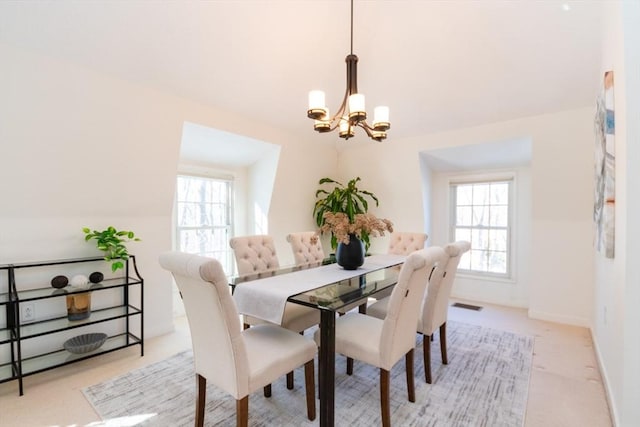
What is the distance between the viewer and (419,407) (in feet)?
6.66

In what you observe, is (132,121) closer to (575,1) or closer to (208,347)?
(208,347)

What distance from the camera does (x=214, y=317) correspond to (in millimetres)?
1517

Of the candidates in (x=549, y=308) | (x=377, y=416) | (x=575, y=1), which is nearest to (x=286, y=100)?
(x=575, y=1)

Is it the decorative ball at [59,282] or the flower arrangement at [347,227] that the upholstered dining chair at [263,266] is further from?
the decorative ball at [59,282]

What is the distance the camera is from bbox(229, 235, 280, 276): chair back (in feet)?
8.86

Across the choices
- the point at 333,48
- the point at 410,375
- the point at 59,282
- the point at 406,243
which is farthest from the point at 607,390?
the point at 59,282

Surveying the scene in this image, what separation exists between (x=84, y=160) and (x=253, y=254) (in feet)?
5.37

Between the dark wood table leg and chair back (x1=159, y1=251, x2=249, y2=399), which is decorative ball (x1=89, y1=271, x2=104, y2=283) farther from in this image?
the dark wood table leg

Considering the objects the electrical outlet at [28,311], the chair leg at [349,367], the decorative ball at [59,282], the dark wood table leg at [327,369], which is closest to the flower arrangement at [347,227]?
the dark wood table leg at [327,369]

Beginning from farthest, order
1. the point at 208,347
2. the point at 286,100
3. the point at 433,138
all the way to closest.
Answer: the point at 433,138, the point at 286,100, the point at 208,347

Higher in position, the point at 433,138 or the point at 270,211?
the point at 433,138

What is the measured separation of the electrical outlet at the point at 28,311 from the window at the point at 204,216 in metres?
1.55

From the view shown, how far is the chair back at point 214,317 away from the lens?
1413 mm

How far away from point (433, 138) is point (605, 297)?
2.69 m
